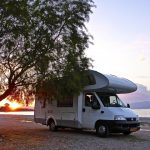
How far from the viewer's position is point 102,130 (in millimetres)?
21359

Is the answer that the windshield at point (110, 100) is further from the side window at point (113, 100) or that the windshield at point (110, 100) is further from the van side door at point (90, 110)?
the van side door at point (90, 110)

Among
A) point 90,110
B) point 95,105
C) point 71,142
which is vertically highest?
point 95,105

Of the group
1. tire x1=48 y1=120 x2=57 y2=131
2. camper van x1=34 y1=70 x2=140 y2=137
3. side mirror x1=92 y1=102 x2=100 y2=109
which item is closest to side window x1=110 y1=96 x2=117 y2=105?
camper van x1=34 y1=70 x2=140 y2=137

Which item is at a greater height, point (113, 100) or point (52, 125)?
point (113, 100)

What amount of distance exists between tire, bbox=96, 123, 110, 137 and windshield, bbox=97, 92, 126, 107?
99 cm

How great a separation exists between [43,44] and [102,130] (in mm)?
Answer: 5174

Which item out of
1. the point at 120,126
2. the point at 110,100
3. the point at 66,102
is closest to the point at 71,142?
the point at 120,126

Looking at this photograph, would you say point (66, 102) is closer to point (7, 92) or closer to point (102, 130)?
point (102, 130)

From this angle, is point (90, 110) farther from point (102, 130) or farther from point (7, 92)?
point (7, 92)

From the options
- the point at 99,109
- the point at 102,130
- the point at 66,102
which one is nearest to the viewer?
the point at 102,130

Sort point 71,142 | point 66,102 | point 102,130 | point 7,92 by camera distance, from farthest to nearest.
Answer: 1. point 66,102
2. point 102,130
3. point 7,92
4. point 71,142

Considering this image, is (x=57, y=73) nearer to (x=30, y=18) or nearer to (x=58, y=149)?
(x=30, y=18)

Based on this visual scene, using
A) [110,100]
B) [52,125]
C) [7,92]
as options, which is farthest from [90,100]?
[7,92]

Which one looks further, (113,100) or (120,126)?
(113,100)
